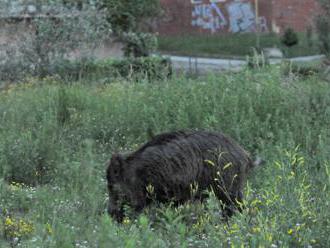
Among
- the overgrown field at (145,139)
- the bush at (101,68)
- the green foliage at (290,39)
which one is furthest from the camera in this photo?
the green foliage at (290,39)

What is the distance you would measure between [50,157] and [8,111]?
6.77 ft

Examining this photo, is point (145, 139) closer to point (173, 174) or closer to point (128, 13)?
point (173, 174)

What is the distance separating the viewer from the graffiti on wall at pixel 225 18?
4281 cm

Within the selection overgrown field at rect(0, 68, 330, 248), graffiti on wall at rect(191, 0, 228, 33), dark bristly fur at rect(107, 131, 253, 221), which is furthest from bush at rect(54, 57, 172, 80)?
graffiti on wall at rect(191, 0, 228, 33)

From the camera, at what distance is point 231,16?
4331 centimetres

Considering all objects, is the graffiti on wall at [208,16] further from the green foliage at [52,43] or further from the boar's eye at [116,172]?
the boar's eye at [116,172]

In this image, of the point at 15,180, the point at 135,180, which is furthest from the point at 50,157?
the point at 135,180

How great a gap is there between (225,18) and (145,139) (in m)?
35.7

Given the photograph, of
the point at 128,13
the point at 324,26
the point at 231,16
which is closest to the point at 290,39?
the point at 231,16

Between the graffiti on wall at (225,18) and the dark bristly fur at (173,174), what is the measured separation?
3726 centimetres

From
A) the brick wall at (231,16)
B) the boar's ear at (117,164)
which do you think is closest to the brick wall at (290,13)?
the brick wall at (231,16)

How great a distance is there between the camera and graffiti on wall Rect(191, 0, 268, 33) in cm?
4281

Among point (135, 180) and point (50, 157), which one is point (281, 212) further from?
point (50, 157)

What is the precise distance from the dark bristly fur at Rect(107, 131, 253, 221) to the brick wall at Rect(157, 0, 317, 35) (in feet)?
117
